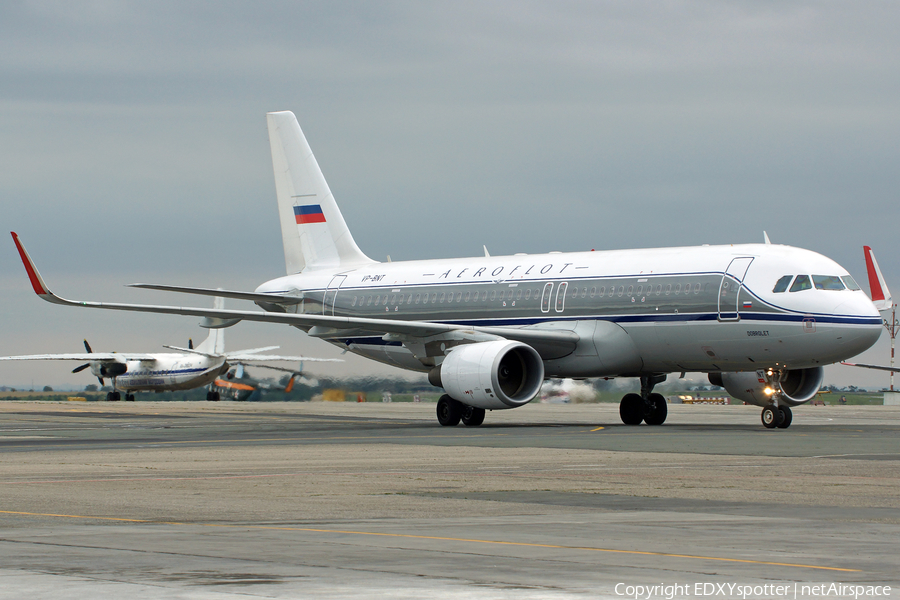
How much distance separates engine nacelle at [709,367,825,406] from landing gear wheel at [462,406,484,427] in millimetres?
6995

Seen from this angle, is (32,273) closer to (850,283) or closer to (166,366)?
(850,283)

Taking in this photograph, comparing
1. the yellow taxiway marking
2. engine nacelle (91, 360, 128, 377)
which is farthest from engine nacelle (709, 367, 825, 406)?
engine nacelle (91, 360, 128, 377)

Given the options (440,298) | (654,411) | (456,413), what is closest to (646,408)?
(654,411)

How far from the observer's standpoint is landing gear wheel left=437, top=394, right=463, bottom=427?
3198 centimetres

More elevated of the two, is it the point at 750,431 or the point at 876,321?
the point at 876,321

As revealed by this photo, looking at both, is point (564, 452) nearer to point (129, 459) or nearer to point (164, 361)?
point (129, 459)

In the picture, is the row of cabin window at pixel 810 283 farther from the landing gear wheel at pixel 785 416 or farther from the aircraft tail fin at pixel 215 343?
the aircraft tail fin at pixel 215 343

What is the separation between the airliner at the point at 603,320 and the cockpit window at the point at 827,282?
0.11 ft

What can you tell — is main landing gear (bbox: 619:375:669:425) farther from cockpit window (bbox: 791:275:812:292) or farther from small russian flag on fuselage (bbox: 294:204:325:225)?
small russian flag on fuselage (bbox: 294:204:325:225)

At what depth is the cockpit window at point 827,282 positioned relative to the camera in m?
29.3

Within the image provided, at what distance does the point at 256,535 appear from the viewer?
9703 millimetres

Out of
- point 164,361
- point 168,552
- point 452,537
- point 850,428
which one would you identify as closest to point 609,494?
point 452,537

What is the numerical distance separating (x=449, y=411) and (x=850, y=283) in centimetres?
1022

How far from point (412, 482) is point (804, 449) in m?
8.99
